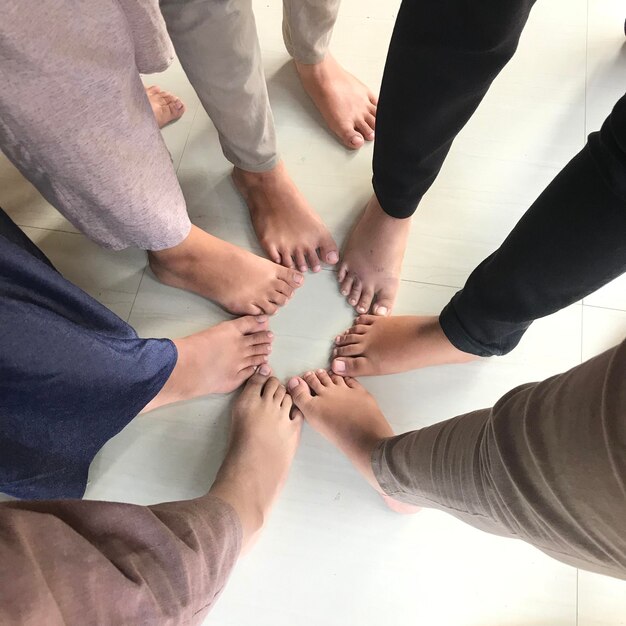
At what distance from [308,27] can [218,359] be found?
0.55 meters

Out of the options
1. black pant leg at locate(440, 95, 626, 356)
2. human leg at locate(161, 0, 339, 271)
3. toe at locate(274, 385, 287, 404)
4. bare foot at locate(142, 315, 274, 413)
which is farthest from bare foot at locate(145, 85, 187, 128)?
black pant leg at locate(440, 95, 626, 356)

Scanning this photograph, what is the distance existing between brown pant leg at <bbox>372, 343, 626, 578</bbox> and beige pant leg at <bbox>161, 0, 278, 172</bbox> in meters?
0.49

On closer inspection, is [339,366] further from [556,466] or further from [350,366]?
[556,466]

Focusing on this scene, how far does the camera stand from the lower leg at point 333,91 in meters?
0.95

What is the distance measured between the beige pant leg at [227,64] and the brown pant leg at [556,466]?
1.62 ft

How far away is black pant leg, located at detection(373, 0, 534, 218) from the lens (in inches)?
19.0

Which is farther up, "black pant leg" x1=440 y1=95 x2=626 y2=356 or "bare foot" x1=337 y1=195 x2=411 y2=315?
"black pant leg" x1=440 y1=95 x2=626 y2=356

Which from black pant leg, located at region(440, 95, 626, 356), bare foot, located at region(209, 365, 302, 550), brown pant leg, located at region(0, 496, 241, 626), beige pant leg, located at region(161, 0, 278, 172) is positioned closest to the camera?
brown pant leg, located at region(0, 496, 241, 626)

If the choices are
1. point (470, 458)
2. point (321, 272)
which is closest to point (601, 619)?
point (470, 458)

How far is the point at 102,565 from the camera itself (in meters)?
0.38

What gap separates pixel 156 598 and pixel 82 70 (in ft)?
1.42

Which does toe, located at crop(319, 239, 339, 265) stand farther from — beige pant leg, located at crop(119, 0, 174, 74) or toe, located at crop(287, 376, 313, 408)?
beige pant leg, located at crop(119, 0, 174, 74)

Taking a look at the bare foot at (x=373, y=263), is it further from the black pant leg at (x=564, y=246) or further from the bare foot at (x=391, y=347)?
the black pant leg at (x=564, y=246)

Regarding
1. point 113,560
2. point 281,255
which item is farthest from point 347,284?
point 113,560
